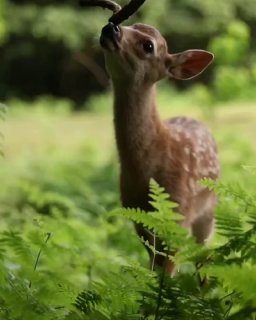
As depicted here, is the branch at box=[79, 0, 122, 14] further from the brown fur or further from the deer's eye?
the deer's eye

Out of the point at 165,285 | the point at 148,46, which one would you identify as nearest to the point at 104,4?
the point at 148,46

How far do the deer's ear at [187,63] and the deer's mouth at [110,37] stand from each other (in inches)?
15.5

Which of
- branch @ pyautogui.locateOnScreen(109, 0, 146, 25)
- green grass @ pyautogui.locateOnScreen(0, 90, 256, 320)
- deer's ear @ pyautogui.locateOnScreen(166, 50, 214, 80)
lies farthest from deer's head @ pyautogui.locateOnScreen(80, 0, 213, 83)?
green grass @ pyautogui.locateOnScreen(0, 90, 256, 320)

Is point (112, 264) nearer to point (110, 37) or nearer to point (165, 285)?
point (110, 37)

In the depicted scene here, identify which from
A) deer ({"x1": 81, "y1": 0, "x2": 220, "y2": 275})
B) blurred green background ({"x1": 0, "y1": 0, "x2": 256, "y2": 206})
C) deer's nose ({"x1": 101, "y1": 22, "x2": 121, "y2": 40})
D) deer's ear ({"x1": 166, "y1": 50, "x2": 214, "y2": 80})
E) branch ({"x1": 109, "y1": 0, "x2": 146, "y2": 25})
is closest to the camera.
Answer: branch ({"x1": 109, "y1": 0, "x2": 146, "y2": 25})

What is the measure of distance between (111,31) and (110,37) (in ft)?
0.16

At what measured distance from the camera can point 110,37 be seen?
3.24 m

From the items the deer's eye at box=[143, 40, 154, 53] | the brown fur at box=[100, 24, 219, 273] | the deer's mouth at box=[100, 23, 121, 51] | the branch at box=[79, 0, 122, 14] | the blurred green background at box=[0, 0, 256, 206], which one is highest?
the branch at box=[79, 0, 122, 14]

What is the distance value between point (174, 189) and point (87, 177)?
534 centimetres

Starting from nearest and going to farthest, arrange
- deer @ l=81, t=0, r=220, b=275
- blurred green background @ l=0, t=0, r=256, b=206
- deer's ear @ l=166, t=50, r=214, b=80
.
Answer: deer @ l=81, t=0, r=220, b=275 → deer's ear @ l=166, t=50, r=214, b=80 → blurred green background @ l=0, t=0, r=256, b=206

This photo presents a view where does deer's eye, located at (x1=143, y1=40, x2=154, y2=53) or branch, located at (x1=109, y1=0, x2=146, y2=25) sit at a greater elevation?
branch, located at (x1=109, y1=0, x2=146, y2=25)

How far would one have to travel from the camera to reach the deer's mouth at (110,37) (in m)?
3.17

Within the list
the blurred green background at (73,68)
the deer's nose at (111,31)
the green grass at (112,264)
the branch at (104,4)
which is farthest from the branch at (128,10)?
the blurred green background at (73,68)

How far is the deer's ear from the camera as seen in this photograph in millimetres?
3682
